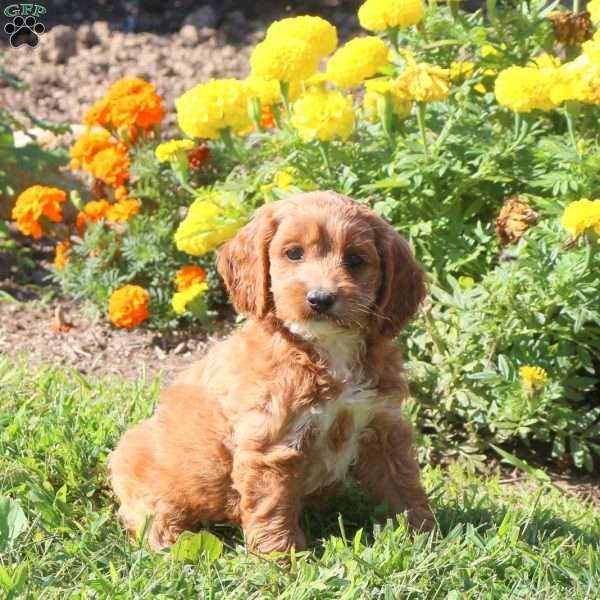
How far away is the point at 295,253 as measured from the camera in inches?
154

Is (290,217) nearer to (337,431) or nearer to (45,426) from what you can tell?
(337,431)

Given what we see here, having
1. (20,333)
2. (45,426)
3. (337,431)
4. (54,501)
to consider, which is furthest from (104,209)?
(337,431)

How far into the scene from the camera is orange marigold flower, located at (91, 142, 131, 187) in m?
6.66

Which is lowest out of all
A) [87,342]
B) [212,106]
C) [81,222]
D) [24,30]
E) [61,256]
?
[87,342]

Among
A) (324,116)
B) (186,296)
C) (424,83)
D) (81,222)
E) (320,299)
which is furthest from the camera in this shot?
(81,222)

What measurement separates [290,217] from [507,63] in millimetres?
2175

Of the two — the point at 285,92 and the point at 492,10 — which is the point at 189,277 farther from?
the point at 492,10

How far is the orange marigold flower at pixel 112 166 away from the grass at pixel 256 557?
214 centimetres

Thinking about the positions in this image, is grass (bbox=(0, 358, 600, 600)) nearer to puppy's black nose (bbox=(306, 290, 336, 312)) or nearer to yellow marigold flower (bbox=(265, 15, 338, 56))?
puppy's black nose (bbox=(306, 290, 336, 312))

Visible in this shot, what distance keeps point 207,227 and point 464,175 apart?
1280mm

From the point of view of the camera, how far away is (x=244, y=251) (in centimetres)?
404

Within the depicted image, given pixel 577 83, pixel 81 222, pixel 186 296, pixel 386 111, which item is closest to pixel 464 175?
pixel 386 111

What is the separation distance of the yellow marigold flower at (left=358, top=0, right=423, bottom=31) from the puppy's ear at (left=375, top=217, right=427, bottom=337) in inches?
63.2

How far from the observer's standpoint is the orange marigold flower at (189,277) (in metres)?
6.27
